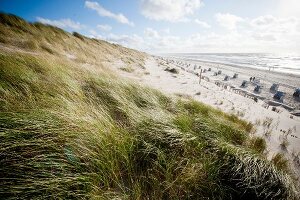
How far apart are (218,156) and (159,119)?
3.51ft

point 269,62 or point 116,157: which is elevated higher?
point 116,157

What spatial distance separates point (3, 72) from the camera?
12.0 feet

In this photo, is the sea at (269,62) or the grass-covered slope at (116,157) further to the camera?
the sea at (269,62)

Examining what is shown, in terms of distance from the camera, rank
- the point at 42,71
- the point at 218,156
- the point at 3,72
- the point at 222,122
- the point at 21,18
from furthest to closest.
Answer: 1. the point at 21,18
2. the point at 42,71
3. the point at 222,122
4. the point at 3,72
5. the point at 218,156

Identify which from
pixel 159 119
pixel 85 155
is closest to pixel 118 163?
pixel 85 155

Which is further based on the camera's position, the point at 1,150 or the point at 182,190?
the point at 182,190

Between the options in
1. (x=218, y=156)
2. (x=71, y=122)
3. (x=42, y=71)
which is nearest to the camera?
(x=71, y=122)

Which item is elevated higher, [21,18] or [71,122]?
[21,18]

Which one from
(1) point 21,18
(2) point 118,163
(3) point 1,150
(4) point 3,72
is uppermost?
(1) point 21,18

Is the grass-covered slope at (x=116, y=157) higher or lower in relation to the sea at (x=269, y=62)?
higher

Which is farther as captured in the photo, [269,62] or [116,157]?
[269,62]

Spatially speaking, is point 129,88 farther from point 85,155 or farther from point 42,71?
point 85,155

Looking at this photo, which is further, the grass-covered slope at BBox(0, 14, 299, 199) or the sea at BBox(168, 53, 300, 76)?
the sea at BBox(168, 53, 300, 76)

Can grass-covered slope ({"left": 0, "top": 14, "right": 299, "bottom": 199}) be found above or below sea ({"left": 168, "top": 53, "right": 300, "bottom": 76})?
above
